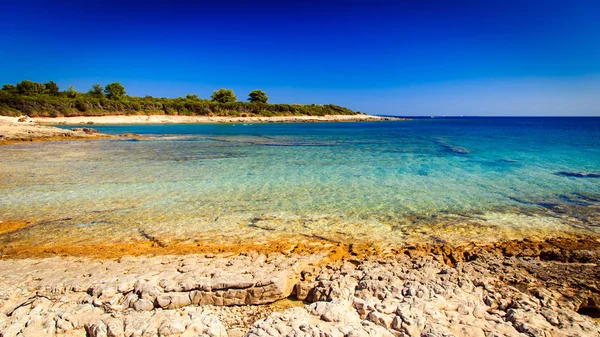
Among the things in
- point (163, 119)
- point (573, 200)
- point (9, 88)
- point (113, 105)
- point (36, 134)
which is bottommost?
point (573, 200)

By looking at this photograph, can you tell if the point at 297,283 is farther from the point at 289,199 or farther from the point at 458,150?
the point at 458,150

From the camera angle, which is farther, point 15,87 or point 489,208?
point 15,87

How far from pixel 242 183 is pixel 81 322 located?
7.64 meters

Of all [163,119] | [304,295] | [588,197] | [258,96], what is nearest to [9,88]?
[163,119]

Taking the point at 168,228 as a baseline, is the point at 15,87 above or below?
above

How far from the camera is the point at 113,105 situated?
66.4m

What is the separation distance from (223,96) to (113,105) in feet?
104

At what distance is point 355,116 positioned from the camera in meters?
102

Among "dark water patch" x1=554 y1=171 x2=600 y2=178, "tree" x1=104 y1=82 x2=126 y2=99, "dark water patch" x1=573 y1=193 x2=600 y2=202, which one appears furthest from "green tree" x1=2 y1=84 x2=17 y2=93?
"dark water patch" x1=573 y1=193 x2=600 y2=202

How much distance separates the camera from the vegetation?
5730 cm

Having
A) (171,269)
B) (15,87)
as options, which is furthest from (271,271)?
(15,87)

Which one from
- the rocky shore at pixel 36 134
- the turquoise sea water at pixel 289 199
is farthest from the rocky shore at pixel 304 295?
the rocky shore at pixel 36 134

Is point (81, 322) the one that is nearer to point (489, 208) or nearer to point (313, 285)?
point (313, 285)

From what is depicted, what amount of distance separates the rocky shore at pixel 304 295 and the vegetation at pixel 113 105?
64245 millimetres
